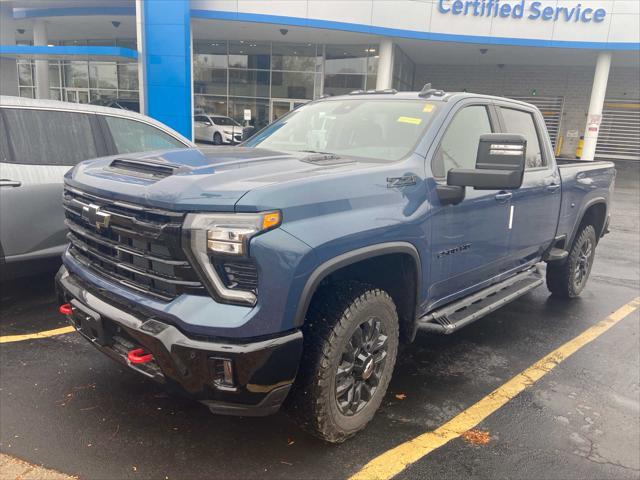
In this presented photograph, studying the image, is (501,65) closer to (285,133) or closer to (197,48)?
Answer: (197,48)

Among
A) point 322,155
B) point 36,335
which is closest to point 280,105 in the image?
point 36,335

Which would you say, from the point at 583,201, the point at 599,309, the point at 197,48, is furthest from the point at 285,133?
the point at 197,48

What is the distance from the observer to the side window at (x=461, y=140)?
3439 mm

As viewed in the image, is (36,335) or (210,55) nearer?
(36,335)

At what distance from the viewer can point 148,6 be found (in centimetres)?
1766

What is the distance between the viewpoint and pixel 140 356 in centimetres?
254

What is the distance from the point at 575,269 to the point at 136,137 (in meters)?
4.89

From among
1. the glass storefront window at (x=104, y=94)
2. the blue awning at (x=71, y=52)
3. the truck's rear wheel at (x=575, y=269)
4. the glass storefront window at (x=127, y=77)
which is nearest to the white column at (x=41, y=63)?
the glass storefront window at (x=104, y=94)

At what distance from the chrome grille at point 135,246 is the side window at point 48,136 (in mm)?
1887

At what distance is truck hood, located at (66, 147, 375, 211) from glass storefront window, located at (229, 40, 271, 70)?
23117mm

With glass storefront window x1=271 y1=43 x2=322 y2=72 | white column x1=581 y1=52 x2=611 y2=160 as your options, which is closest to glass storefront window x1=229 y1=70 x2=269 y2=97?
glass storefront window x1=271 y1=43 x2=322 y2=72

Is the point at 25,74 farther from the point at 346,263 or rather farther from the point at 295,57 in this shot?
the point at 346,263

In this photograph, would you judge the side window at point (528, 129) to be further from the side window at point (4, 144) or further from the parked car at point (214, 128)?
the parked car at point (214, 128)

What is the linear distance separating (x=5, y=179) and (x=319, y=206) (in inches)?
122
